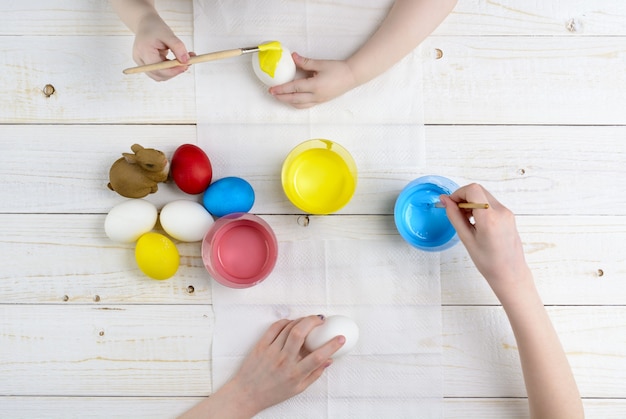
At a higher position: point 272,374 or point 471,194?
point 471,194

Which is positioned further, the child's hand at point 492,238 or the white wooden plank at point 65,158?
the white wooden plank at point 65,158

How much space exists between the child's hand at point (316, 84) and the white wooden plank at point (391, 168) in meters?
0.09

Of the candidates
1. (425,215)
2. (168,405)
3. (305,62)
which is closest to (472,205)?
(425,215)

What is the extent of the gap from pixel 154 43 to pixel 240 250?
333 millimetres

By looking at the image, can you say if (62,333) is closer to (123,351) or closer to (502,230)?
(123,351)

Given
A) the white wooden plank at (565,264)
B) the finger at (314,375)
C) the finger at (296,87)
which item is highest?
the finger at (296,87)

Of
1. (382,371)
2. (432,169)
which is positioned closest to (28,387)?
(382,371)

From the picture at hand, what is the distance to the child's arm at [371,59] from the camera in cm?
92

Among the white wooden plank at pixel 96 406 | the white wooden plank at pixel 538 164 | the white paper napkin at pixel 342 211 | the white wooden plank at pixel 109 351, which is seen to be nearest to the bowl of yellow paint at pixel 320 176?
the white paper napkin at pixel 342 211

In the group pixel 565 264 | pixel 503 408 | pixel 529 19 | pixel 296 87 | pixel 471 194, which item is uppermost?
pixel 529 19

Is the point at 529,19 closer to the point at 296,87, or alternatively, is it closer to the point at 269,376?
the point at 296,87

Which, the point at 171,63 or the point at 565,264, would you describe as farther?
the point at 565,264

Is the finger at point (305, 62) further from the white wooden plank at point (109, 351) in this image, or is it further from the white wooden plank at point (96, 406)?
the white wooden plank at point (96, 406)

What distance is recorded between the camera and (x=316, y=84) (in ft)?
3.02
